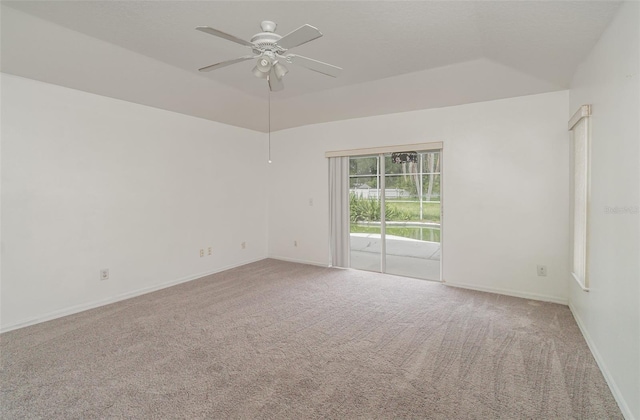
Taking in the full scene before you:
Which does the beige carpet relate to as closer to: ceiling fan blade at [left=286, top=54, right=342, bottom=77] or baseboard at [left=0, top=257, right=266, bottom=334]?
baseboard at [left=0, top=257, right=266, bottom=334]

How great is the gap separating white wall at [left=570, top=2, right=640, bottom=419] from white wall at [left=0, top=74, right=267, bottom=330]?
4.75 m

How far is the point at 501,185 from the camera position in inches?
157

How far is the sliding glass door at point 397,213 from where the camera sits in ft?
15.4

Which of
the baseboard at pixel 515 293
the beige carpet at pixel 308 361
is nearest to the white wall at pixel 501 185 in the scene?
the baseboard at pixel 515 293

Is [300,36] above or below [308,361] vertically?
above

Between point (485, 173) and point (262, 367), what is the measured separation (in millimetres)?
3564

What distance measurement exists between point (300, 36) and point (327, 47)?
3.93ft

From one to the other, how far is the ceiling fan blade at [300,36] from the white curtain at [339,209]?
343 centimetres

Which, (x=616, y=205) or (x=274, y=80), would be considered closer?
(x=616, y=205)

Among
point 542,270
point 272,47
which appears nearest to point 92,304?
point 272,47

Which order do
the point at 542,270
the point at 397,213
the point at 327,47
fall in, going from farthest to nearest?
the point at 397,213 < the point at 542,270 < the point at 327,47

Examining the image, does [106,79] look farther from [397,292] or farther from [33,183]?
[397,292]

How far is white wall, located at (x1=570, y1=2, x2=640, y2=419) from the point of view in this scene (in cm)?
178

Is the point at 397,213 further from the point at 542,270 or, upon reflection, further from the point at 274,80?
the point at 274,80
